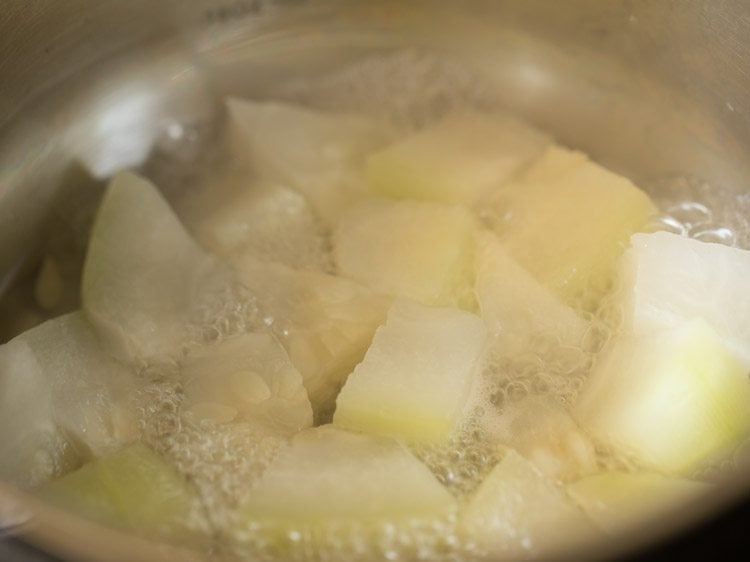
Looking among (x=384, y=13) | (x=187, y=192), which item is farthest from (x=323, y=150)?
(x=384, y=13)

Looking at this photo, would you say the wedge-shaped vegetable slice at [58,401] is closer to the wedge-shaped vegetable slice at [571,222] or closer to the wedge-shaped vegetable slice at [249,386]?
the wedge-shaped vegetable slice at [249,386]

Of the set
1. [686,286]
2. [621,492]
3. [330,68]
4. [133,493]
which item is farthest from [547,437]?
[330,68]

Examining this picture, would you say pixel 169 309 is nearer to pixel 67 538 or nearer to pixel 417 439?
pixel 417 439

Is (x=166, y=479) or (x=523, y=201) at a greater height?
(x=523, y=201)

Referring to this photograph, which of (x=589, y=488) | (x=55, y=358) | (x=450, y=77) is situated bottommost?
(x=589, y=488)

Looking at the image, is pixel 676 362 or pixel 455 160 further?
pixel 455 160

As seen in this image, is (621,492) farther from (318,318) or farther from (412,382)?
(318,318)

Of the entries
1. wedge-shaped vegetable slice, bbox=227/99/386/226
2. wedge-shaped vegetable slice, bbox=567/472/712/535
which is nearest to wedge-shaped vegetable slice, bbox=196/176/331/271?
wedge-shaped vegetable slice, bbox=227/99/386/226

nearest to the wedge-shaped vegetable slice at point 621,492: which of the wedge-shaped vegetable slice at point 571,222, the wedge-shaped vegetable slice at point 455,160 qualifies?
the wedge-shaped vegetable slice at point 571,222
